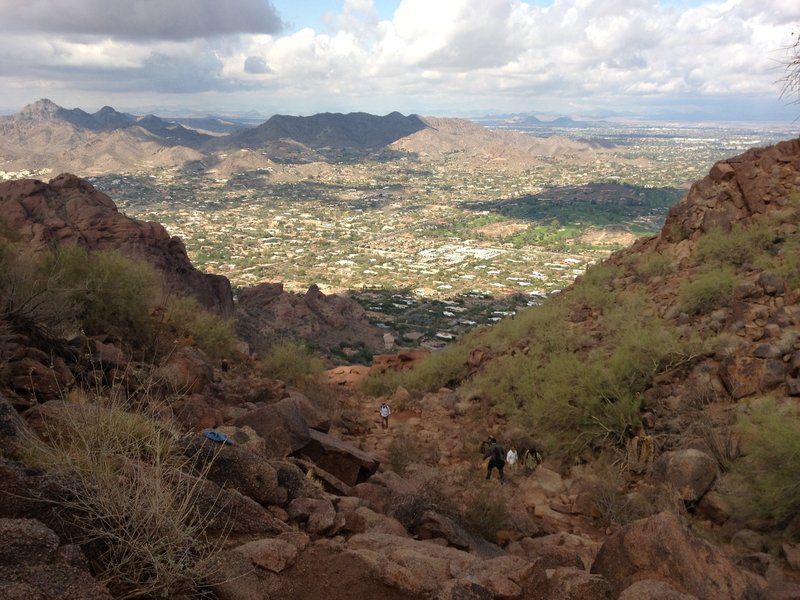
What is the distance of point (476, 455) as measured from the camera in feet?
40.7

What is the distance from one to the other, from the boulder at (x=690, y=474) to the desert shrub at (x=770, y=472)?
296 millimetres

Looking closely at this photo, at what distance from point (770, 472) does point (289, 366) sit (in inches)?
552

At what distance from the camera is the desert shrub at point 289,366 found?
1795cm

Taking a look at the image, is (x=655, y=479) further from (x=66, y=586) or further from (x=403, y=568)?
(x=66, y=586)

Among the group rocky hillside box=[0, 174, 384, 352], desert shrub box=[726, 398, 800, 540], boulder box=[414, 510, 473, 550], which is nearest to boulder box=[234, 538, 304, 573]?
boulder box=[414, 510, 473, 550]

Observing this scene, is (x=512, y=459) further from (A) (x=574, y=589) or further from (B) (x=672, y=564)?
(A) (x=574, y=589)

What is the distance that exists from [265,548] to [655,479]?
262 inches

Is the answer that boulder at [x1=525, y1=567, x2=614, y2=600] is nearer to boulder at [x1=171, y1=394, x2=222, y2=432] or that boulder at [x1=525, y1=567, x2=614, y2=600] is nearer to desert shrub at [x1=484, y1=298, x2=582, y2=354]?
boulder at [x1=171, y1=394, x2=222, y2=432]

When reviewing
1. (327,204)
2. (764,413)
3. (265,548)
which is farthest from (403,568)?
(327,204)

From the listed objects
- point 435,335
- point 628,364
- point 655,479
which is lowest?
point 435,335

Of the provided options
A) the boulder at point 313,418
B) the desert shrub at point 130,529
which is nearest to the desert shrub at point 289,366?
the boulder at point 313,418

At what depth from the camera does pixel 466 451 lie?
41.7 feet

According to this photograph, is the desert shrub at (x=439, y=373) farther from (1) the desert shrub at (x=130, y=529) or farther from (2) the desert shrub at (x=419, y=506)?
(1) the desert shrub at (x=130, y=529)

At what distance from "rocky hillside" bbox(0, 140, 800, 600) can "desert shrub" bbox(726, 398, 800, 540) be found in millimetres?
108
